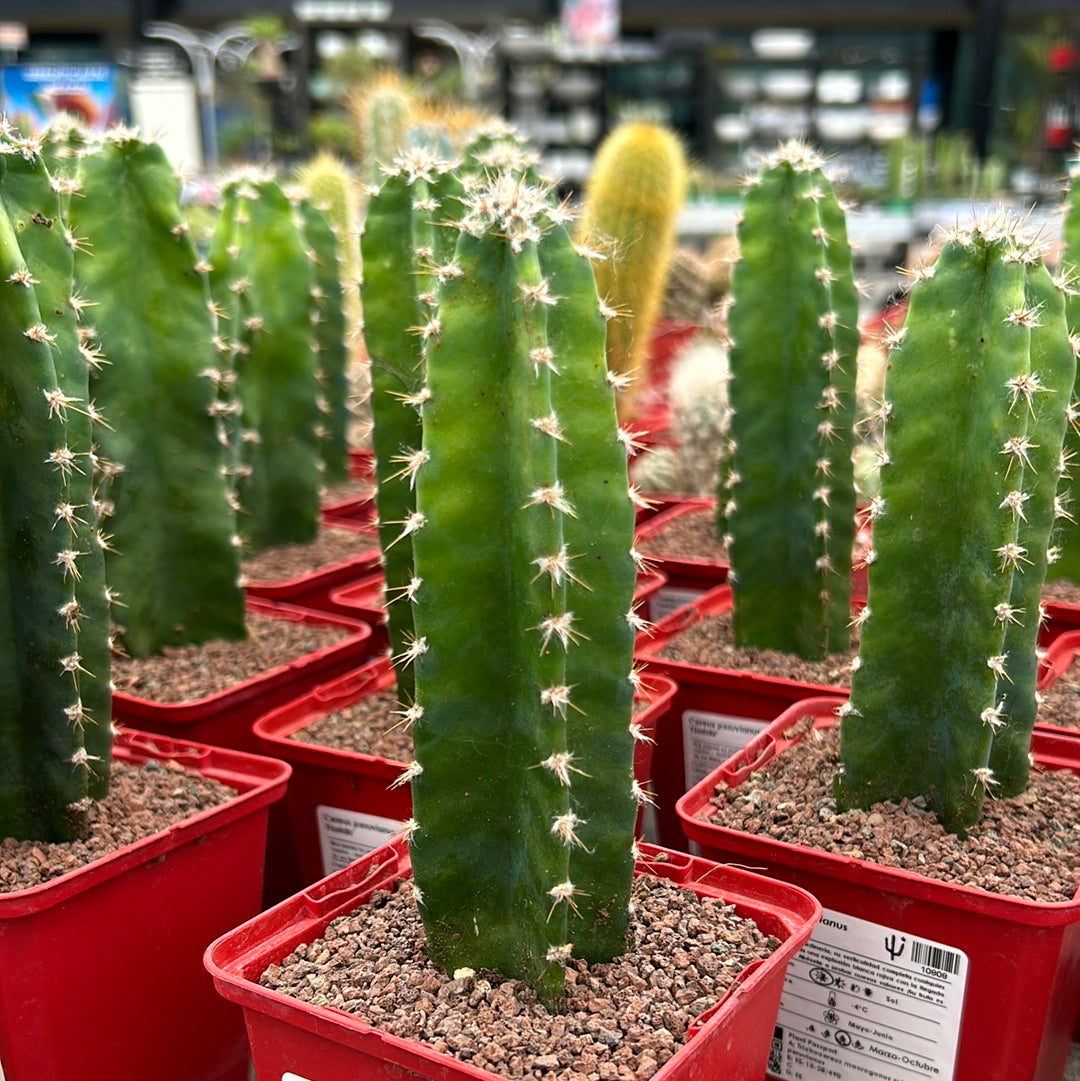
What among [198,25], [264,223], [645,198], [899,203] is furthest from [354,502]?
[198,25]

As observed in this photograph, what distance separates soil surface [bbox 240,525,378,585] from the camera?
8.80 ft

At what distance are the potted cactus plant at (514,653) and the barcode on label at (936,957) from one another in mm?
251

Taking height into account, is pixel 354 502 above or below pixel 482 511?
below

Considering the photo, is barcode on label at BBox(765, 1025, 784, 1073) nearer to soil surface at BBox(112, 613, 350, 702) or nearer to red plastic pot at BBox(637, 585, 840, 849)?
red plastic pot at BBox(637, 585, 840, 849)

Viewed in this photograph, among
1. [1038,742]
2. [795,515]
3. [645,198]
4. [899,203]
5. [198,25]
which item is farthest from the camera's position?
[198,25]

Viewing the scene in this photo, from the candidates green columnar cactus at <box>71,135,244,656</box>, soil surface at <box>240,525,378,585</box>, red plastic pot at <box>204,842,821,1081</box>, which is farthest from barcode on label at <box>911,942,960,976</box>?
soil surface at <box>240,525,378,585</box>

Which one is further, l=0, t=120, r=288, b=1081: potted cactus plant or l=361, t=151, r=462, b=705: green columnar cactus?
l=361, t=151, r=462, b=705: green columnar cactus

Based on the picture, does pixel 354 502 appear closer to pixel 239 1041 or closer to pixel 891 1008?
pixel 239 1041

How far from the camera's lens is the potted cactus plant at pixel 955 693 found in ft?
4.75

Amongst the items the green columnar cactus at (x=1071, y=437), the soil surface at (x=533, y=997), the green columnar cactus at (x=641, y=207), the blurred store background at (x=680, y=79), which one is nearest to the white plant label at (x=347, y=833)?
the soil surface at (x=533, y=997)

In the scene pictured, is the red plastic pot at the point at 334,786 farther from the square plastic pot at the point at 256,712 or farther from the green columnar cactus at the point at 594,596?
the green columnar cactus at the point at 594,596

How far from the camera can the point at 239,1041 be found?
5.57 ft

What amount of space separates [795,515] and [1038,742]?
1.87 ft

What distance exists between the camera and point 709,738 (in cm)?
213
